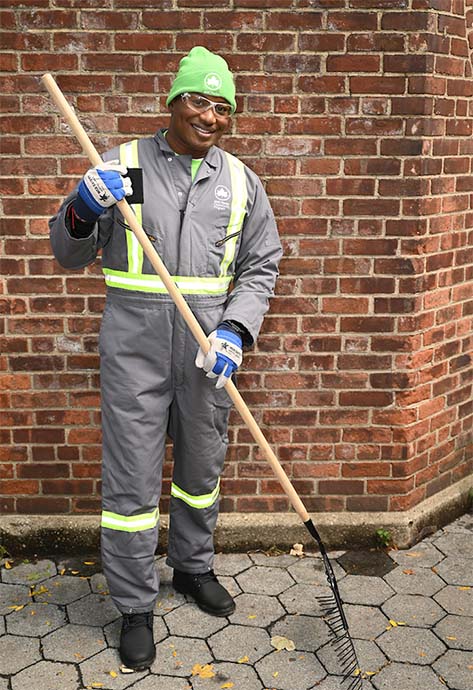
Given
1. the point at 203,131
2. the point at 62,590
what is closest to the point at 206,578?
the point at 62,590

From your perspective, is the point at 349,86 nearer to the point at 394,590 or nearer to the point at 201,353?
the point at 201,353

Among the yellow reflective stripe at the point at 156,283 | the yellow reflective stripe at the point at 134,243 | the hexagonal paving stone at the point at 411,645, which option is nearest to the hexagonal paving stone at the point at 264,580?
the hexagonal paving stone at the point at 411,645

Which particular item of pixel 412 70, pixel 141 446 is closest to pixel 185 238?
pixel 141 446

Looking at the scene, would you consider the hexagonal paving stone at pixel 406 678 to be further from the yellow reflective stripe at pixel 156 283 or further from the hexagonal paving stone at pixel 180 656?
the yellow reflective stripe at pixel 156 283

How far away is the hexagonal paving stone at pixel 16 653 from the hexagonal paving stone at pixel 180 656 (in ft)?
1.57

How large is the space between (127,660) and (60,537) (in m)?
1.01

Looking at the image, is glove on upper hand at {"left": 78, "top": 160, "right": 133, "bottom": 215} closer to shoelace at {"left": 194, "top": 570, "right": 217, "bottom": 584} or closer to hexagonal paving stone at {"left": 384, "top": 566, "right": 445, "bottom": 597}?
shoelace at {"left": 194, "top": 570, "right": 217, "bottom": 584}

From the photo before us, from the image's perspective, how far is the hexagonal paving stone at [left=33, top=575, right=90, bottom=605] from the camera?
357 centimetres

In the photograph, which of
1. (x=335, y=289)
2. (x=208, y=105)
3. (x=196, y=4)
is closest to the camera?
(x=208, y=105)

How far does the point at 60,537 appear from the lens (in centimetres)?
397

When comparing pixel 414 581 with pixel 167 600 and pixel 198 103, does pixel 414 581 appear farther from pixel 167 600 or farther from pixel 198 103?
pixel 198 103

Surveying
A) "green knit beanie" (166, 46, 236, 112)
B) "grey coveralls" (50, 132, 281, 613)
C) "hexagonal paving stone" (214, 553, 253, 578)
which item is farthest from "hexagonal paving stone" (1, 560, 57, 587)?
"green knit beanie" (166, 46, 236, 112)

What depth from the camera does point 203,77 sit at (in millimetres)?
2938

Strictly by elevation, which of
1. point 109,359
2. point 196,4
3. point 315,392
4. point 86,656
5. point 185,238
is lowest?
point 86,656
